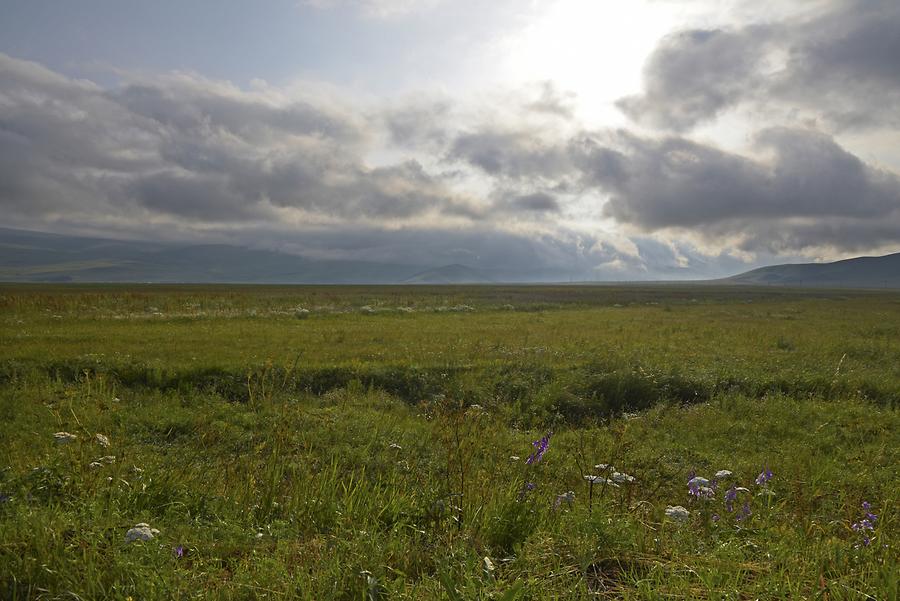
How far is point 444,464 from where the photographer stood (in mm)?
9438

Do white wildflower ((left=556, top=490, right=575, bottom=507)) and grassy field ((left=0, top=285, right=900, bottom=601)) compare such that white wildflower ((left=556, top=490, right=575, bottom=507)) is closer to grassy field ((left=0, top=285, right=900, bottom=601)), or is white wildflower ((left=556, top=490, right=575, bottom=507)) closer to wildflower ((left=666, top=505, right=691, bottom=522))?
grassy field ((left=0, top=285, right=900, bottom=601))

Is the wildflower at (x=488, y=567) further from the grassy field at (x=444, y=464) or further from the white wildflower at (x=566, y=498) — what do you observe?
the white wildflower at (x=566, y=498)

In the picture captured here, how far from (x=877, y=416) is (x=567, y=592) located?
558 inches

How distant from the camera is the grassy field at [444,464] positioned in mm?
4027

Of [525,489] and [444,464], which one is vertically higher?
[525,489]

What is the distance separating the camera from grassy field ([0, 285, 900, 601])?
403 centimetres

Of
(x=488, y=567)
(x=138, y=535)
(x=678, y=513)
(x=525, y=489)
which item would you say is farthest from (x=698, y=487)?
(x=138, y=535)

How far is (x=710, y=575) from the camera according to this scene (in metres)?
3.71

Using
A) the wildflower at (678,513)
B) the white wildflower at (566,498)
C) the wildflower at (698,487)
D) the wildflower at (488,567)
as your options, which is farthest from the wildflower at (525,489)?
the wildflower at (698,487)

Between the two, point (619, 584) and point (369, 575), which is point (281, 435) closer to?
point (369, 575)

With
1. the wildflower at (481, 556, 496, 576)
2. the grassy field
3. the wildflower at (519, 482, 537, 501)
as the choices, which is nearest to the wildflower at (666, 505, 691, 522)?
the grassy field

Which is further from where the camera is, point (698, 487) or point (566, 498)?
point (698, 487)

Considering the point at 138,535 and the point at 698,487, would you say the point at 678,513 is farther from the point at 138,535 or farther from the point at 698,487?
the point at 138,535

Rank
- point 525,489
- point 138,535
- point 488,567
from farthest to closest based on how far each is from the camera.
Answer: point 525,489, point 138,535, point 488,567
